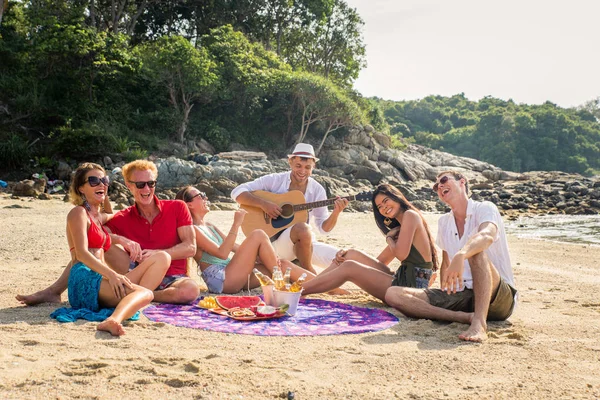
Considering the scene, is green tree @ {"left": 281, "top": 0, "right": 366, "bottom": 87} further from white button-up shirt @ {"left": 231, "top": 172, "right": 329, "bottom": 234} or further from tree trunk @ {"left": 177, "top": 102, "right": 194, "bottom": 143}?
white button-up shirt @ {"left": 231, "top": 172, "right": 329, "bottom": 234}

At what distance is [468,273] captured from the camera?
4.67 meters

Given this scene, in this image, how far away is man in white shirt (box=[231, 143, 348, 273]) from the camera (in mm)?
6469

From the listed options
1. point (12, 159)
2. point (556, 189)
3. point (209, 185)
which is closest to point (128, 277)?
point (209, 185)

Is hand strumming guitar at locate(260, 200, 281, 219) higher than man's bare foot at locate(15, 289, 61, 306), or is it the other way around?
hand strumming guitar at locate(260, 200, 281, 219)

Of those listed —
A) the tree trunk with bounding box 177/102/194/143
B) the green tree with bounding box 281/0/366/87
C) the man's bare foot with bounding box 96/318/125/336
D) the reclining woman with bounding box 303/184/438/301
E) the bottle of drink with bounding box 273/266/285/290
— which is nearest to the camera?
the man's bare foot with bounding box 96/318/125/336

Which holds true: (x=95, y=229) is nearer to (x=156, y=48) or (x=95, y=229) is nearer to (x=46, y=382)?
(x=46, y=382)

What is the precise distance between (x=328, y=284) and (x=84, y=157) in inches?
743

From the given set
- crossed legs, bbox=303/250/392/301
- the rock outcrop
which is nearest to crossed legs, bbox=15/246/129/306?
crossed legs, bbox=303/250/392/301

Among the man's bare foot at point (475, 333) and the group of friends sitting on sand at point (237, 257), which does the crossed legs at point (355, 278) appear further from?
the man's bare foot at point (475, 333)

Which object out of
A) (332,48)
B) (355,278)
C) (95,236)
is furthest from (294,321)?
(332,48)

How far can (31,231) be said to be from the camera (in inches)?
384

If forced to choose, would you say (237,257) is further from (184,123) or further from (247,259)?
(184,123)

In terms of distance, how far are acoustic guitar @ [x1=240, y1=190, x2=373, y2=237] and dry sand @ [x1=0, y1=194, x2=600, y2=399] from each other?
98.4 inches

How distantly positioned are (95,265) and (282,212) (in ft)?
9.75
